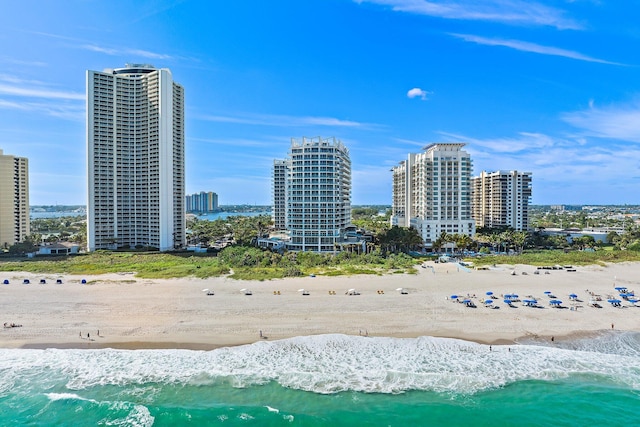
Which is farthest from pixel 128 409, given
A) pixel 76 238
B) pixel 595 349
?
pixel 76 238

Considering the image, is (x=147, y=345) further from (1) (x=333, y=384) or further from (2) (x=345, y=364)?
(2) (x=345, y=364)

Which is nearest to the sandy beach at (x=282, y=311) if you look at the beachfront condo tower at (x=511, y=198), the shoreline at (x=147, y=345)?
the shoreline at (x=147, y=345)

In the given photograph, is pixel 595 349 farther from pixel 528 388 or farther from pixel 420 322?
pixel 420 322

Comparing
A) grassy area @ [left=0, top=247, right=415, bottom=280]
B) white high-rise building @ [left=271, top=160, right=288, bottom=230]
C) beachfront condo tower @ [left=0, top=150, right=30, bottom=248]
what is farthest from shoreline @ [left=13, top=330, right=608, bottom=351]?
white high-rise building @ [left=271, top=160, right=288, bottom=230]

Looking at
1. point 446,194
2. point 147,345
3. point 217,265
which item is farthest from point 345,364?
point 446,194

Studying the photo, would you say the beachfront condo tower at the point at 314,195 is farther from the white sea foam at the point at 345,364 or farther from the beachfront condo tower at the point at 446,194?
the white sea foam at the point at 345,364

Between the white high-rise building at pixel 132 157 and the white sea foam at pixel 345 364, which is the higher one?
the white high-rise building at pixel 132 157

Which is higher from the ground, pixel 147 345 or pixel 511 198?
pixel 511 198
